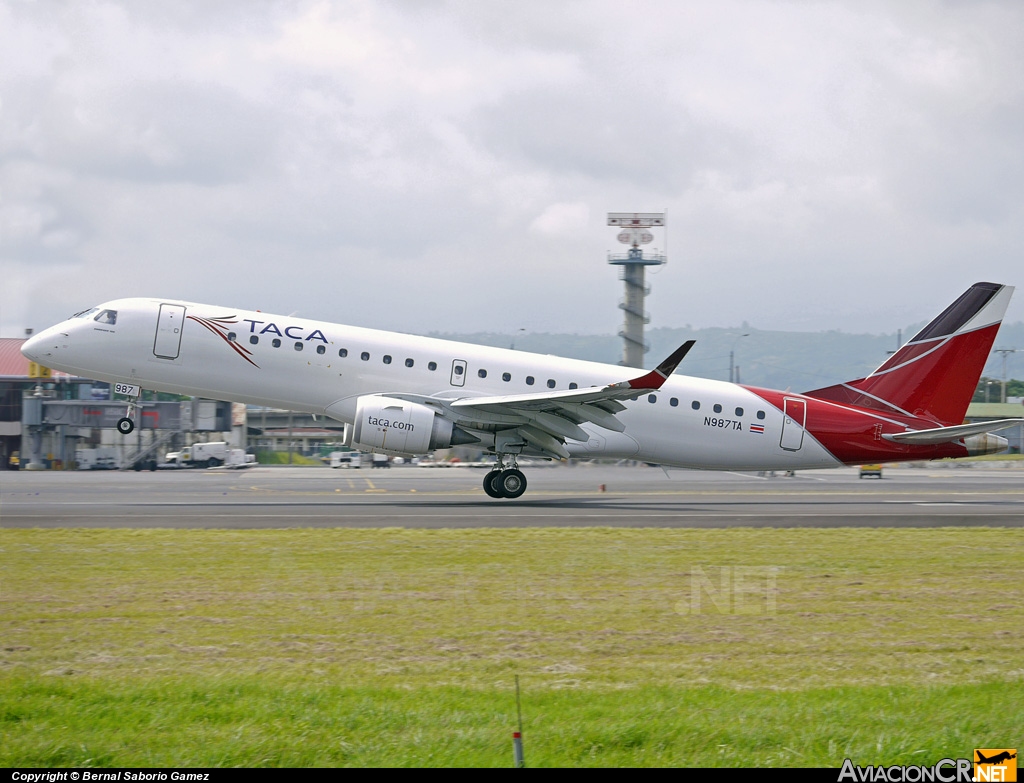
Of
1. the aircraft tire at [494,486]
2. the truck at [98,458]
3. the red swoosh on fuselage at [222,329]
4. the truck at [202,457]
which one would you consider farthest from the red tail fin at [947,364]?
the truck at [98,458]

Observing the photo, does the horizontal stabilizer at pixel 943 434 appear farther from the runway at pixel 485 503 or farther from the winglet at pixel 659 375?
the winglet at pixel 659 375

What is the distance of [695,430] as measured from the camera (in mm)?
26781

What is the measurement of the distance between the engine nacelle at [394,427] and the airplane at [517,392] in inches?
1.4

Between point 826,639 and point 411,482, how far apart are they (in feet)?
93.7

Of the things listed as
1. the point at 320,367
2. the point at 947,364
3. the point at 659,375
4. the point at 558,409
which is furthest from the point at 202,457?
the point at 947,364

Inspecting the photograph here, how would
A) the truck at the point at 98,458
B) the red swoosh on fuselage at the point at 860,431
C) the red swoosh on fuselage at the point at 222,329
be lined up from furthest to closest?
the truck at the point at 98,458
the red swoosh on fuselage at the point at 860,431
the red swoosh on fuselage at the point at 222,329

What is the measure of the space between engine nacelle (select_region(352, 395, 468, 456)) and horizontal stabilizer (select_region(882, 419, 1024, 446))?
1301 cm

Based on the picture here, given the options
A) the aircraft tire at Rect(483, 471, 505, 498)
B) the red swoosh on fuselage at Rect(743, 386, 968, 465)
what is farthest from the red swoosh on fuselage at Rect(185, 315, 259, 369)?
the red swoosh on fuselage at Rect(743, 386, 968, 465)

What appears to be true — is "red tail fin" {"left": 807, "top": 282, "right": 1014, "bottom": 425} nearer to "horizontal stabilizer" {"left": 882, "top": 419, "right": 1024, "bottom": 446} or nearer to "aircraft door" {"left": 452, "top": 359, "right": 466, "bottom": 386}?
"horizontal stabilizer" {"left": 882, "top": 419, "right": 1024, "bottom": 446}

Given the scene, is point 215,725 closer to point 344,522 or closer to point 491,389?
point 344,522

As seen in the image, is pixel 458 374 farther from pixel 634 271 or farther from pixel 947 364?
pixel 634 271

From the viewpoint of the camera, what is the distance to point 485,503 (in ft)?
83.2

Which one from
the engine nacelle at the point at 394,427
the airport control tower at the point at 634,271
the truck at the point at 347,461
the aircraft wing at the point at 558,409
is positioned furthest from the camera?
the airport control tower at the point at 634,271

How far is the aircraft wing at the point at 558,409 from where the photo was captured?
77.2 ft
